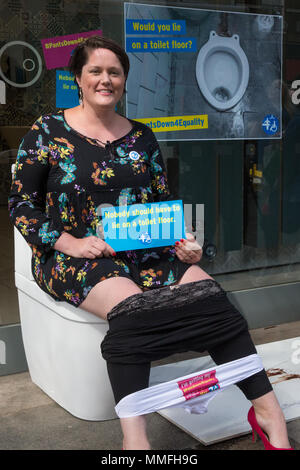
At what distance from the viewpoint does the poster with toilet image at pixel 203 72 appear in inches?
119

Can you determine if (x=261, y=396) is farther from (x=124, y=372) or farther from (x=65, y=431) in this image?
(x=65, y=431)

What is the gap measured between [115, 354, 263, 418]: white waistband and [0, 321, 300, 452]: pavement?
294mm

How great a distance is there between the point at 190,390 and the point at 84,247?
1.93 ft

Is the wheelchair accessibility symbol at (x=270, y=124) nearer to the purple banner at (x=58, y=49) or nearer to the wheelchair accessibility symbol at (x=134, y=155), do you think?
the purple banner at (x=58, y=49)

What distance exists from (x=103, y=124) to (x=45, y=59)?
2.26 feet

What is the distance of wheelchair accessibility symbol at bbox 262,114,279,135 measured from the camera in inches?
134

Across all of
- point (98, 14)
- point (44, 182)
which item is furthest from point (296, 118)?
point (44, 182)

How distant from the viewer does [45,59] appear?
2.81 m

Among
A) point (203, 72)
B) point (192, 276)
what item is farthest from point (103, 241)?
point (203, 72)

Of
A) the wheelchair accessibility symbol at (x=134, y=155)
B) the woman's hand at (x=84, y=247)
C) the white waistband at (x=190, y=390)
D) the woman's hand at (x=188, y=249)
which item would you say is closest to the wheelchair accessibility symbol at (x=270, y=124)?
the wheelchair accessibility symbol at (x=134, y=155)

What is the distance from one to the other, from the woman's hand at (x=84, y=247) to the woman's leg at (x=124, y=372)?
12cm

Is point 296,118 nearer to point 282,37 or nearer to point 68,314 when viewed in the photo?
point 282,37

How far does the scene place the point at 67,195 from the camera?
87.5 inches

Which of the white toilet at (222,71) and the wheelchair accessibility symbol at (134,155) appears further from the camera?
the white toilet at (222,71)
